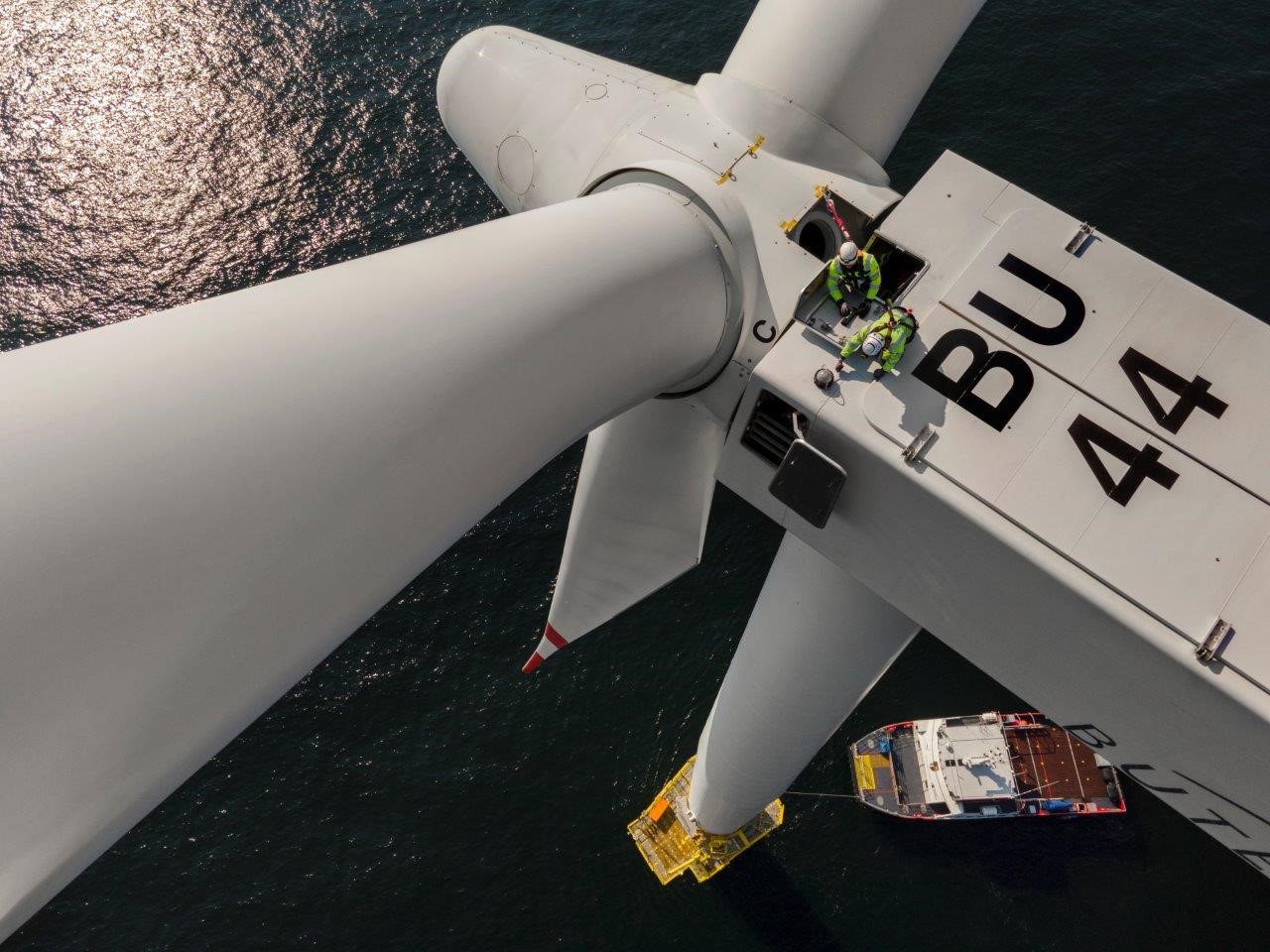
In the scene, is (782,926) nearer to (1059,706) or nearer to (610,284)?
(1059,706)

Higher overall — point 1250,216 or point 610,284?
point 1250,216

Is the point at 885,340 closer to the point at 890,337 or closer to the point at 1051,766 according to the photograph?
the point at 890,337

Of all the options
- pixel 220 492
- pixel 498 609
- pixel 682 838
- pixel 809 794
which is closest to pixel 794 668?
pixel 682 838

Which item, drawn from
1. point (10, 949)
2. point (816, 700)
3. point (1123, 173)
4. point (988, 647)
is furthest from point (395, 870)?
point (1123, 173)

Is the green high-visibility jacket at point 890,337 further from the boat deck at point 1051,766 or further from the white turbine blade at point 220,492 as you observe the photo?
the boat deck at point 1051,766

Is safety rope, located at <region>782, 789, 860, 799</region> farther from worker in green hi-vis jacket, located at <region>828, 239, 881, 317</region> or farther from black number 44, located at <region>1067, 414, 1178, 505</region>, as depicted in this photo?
worker in green hi-vis jacket, located at <region>828, 239, 881, 317</region>

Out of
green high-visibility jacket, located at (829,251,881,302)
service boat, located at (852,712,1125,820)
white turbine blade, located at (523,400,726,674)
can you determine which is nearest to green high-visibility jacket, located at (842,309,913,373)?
green high-visibility jacket, located at (829,251,881,302)
